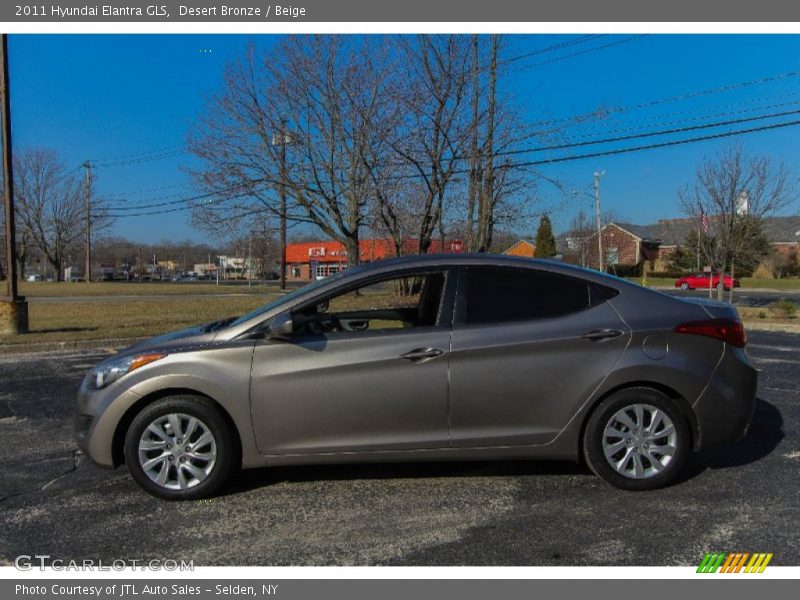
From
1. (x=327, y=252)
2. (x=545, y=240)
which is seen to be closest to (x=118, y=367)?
(x=545, y=240)

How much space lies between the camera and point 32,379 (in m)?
8.48

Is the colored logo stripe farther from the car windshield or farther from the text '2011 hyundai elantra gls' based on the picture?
the car windshield

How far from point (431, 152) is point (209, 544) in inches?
705

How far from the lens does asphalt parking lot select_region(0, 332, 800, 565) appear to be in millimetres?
3289

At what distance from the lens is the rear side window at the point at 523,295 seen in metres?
4.12

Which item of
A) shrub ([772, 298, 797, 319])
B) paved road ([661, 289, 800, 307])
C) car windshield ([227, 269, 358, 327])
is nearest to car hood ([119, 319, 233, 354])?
car windshield ([227, 269, 358, 327])

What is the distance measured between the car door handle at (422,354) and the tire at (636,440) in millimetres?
1138

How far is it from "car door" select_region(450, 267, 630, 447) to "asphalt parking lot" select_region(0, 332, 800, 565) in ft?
1.57

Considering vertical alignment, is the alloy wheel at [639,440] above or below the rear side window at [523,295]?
below

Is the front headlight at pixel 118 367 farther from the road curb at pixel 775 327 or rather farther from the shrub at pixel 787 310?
the shrub at pixel 787 310

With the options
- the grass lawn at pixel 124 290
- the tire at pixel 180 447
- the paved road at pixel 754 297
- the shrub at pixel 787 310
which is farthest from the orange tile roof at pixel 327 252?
the tire at pixel 180 447

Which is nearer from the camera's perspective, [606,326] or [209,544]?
[209,544]
